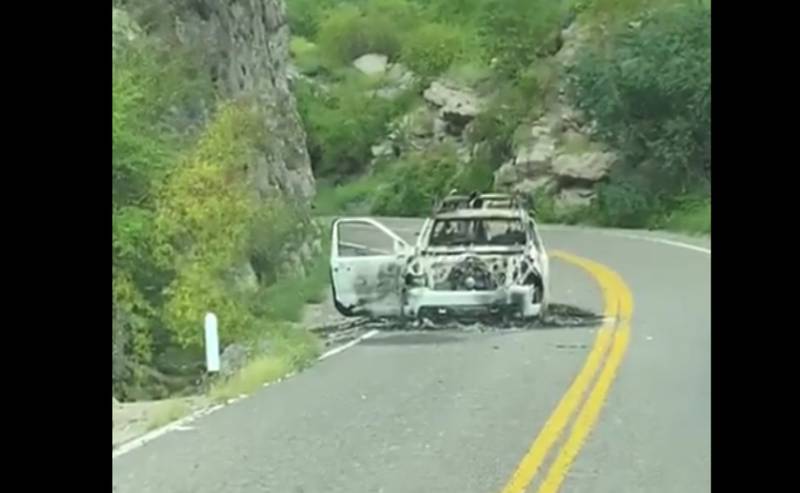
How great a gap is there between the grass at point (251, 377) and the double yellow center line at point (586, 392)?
98 centimetres

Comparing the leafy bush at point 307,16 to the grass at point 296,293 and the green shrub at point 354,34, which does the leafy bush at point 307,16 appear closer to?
the green shrub at point 354,34

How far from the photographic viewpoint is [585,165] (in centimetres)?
474

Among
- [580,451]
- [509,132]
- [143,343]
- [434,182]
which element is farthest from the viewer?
[509,132]

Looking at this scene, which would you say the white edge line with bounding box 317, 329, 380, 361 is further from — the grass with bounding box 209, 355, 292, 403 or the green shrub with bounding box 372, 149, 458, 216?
the green shrub with bounding box 372, 149, 458, 216

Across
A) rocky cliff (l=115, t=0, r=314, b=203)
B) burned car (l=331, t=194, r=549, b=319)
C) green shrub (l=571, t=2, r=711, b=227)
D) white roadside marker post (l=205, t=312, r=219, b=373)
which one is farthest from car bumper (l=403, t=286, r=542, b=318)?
green shrub (l=571, t=2, r=711, b=227)

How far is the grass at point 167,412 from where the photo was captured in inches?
152

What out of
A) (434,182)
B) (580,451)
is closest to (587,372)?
(580,451)

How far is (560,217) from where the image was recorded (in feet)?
15.0

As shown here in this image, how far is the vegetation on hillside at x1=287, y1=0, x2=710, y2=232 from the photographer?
4.31m

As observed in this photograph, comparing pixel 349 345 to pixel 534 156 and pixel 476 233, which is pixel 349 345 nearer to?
pixel 476 233

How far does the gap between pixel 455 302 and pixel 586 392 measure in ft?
1.92

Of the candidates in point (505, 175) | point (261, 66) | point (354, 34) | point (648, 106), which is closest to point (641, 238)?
point (648, 106)
